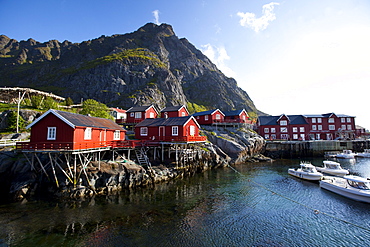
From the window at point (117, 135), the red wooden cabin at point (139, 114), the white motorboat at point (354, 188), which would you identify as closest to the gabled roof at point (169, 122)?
the window at point (117, 135)

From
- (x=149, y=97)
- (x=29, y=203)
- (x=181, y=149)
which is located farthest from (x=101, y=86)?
(x=29, y=203)

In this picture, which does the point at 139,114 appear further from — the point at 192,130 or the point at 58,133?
the point at 58,133

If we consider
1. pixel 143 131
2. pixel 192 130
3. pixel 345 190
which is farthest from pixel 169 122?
pixel 345 190

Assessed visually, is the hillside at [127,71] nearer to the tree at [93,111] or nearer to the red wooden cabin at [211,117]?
the tree at [93,111]

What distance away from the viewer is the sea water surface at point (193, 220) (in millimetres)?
13125

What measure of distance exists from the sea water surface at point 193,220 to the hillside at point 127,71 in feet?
241

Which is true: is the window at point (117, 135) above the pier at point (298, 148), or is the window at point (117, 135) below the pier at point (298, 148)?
above

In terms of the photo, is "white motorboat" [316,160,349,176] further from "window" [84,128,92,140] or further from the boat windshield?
"window" [84,128,92,140]

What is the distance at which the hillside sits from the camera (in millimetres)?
99438

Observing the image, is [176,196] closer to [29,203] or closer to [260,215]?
[260,215]

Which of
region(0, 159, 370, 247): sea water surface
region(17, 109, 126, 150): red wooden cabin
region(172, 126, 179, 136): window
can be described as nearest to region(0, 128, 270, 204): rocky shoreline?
region(0, 159, 370, 247): sea water surface

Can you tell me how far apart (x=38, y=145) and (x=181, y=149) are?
20.8 m

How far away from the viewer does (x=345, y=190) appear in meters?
21.1

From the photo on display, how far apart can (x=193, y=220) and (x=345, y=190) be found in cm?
1889
